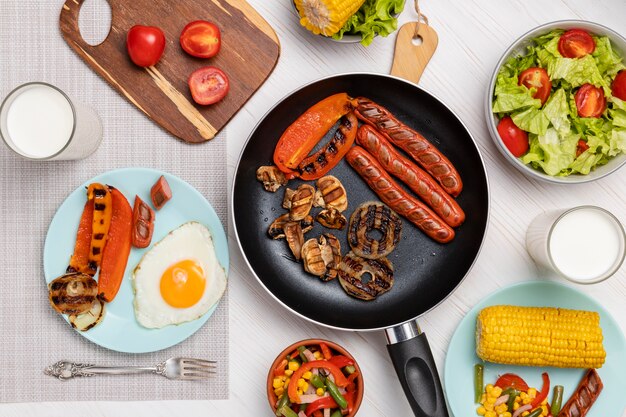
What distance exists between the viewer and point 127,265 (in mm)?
2719

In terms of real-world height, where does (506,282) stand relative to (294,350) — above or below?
above

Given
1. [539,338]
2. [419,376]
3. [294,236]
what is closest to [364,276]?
[294,236]

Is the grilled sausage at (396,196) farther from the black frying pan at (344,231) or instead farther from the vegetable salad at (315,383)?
the vegetable salad at (315,383)

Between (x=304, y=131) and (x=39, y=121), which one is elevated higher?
(x=304, y=131)

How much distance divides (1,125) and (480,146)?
6.25 feet

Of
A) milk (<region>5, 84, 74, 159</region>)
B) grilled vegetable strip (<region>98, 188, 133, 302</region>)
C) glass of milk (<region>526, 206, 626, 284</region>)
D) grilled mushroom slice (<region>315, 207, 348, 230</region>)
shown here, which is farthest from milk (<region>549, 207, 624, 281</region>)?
milk (<region>5, 84, 74, 159</region>)

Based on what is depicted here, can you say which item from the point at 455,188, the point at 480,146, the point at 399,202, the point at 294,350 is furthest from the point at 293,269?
the point at 480,146

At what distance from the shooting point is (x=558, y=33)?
264 cm

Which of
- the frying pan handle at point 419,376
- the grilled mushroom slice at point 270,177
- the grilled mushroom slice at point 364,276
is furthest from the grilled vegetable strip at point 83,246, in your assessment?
the frying pan handle at point 419,376

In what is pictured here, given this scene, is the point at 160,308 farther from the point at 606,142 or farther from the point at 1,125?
the point at 606,142

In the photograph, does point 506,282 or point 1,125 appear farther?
point 506,282

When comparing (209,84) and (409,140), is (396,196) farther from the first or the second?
(209,84)

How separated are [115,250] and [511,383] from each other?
5.60 ft

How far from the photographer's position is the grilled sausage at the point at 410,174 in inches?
105
